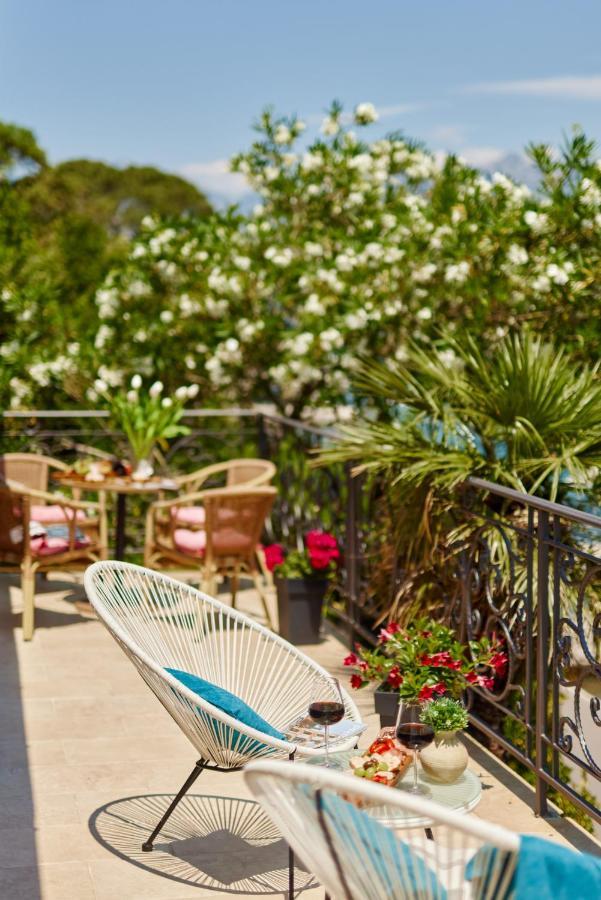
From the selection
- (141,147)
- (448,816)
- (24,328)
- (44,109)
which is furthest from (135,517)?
(141,147)

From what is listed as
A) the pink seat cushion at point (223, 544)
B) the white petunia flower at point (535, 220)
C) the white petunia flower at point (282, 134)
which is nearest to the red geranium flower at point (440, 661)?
the pink seat cushion at point (223, 544)

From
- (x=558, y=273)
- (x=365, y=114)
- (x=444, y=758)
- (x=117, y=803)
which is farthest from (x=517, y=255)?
(x=444, y=758)

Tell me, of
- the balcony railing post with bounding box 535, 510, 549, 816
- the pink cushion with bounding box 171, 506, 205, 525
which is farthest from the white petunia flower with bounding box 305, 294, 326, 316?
the balcony railing post with bounding box 535, 510, 549, 816

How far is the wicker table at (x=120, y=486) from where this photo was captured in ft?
21.1

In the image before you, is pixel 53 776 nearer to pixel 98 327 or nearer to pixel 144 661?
pixel 144 661

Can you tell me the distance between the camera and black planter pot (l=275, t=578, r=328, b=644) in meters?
5.93

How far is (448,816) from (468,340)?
11.8ft

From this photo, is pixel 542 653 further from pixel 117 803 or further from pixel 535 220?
pixel 535 220

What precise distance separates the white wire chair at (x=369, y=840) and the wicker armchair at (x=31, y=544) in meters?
4.00

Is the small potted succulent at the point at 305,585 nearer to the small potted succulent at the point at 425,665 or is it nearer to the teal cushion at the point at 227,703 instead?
the small potted succulent at the point at 425,665

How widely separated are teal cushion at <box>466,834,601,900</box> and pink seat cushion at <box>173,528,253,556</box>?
433cm

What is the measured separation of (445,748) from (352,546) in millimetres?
3145

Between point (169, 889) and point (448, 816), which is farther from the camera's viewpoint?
point (169, 889)

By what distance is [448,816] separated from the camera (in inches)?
70.9
